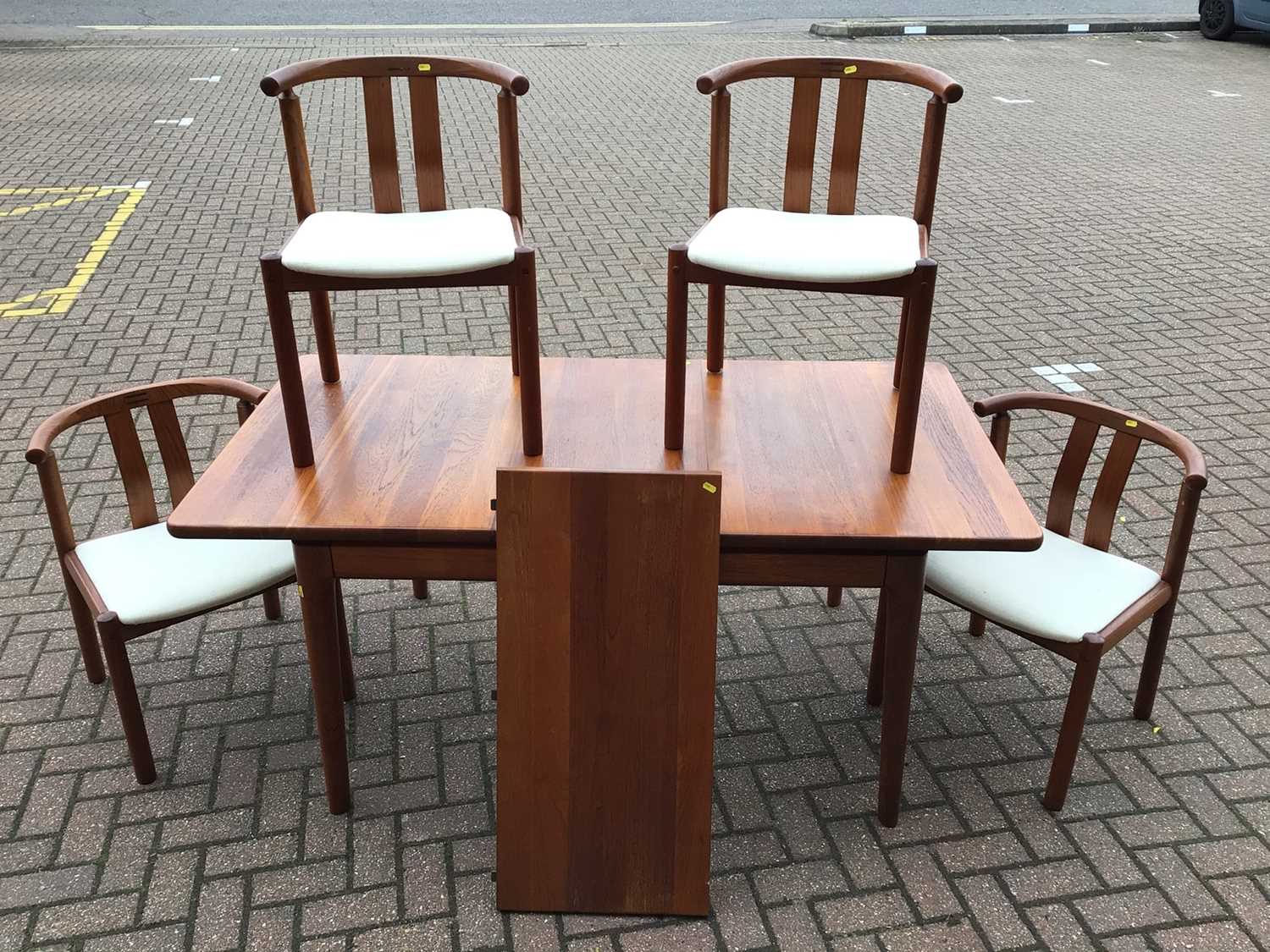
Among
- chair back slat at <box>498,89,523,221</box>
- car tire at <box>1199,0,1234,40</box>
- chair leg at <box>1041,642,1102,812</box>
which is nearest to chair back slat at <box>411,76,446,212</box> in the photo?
chair back slat at <box>498,89,523,221</box>

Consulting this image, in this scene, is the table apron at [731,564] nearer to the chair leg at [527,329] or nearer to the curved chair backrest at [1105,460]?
the chair leg at [527,329]

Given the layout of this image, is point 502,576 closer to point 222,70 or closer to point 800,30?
point 222,70

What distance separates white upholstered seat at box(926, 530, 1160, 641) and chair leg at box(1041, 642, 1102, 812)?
7cm

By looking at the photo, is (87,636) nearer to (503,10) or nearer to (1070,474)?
(1070,474)

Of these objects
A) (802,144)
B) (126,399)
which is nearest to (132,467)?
(126,399)

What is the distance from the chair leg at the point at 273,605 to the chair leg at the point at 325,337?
78cm

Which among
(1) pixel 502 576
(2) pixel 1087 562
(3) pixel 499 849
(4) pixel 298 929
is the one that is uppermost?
(1) pixel 502 576

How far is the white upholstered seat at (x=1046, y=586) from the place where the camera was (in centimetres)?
295

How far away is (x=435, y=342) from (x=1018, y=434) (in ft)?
9.73

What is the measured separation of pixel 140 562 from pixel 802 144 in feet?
7.44

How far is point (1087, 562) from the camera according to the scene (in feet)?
10.6

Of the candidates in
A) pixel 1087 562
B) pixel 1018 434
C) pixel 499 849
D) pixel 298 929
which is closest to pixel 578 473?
pixel 499 849

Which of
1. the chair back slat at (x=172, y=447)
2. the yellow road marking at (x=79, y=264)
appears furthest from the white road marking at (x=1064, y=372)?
the yellow road marking at (x=79, y=264)

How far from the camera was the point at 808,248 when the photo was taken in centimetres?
282
